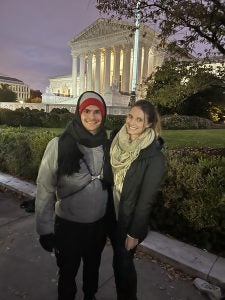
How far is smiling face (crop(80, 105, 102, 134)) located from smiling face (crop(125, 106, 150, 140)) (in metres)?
0.27

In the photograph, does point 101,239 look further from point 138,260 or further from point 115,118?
point 115,118

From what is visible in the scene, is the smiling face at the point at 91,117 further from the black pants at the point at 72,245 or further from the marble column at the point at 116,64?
the marble column at the point at 116,64

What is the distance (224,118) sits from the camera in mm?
31469

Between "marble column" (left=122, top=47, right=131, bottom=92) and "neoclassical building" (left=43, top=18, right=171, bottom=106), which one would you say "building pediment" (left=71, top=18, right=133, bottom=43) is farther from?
"marble column" (left=122, top=47, right=131, bottom=92)

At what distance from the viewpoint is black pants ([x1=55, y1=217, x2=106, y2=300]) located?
2.62 meters

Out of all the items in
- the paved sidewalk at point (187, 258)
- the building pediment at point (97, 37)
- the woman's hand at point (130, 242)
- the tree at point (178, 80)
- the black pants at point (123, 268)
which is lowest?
the paved sidewalk at point (187, 258)

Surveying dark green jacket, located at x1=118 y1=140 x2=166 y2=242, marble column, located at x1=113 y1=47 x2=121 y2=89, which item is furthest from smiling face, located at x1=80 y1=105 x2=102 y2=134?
marble column, located at x1=113 y1=47 x2=121 y2=89

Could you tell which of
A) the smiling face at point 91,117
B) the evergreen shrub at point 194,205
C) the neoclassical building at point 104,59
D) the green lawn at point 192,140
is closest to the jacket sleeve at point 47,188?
the smiling face at point 91,117

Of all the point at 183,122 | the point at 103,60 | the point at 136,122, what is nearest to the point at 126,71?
the point at 103,60

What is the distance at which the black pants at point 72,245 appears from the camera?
8.61ft

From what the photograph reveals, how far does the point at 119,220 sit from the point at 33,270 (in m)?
1.82

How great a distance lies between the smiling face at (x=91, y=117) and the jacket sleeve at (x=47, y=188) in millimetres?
287

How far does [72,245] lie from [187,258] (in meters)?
1.97

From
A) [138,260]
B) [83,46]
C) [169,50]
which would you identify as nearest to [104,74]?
[83,46]
